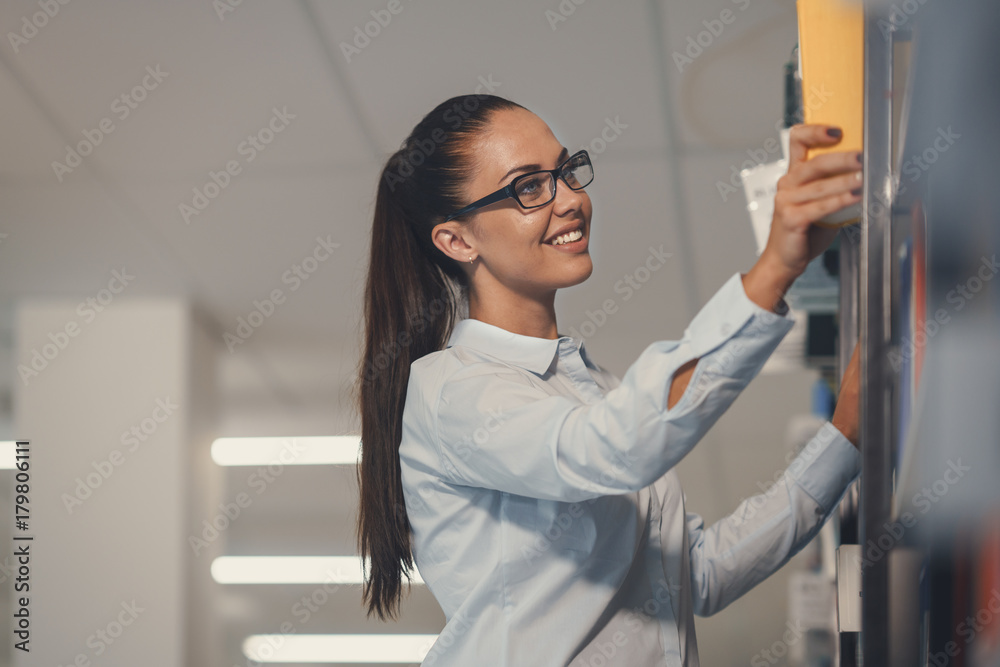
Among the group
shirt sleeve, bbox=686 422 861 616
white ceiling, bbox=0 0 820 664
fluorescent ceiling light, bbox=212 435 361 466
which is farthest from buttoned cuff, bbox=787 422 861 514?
fluorescent ceiling light, bbox=212 435 361 466

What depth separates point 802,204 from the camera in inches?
28.1

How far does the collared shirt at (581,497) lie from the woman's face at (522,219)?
0.09 meters

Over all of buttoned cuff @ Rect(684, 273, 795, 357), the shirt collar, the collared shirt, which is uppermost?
the shirt collar

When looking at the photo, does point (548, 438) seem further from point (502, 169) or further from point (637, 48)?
point (637, 48)

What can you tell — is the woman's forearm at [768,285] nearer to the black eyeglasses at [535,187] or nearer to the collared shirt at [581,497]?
the collared shirt at [581,497]

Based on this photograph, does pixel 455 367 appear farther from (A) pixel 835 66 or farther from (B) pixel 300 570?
(B) pixel 300 570

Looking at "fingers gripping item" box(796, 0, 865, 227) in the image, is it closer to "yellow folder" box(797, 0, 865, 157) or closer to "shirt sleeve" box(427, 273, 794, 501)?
"yellow folder" box(797, 0, 865, 157)

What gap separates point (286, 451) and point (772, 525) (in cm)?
402

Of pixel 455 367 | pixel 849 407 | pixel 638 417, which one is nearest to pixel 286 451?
pixel 455 367

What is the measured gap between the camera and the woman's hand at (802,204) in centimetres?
69

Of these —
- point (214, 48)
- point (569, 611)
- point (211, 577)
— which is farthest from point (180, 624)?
point (569, 611)

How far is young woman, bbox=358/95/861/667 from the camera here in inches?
30.3

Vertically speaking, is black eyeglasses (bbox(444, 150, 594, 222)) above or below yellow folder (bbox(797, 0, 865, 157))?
above

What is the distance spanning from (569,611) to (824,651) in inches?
77.4
